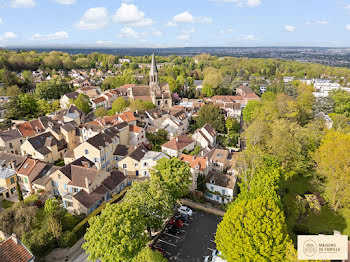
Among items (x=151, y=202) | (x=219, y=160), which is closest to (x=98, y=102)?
(x=219, y=160)

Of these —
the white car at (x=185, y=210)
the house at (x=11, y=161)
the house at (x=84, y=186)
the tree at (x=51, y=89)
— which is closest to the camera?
the house at (x=84, y=186)

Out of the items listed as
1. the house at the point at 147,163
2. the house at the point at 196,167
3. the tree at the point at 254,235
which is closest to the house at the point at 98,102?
the house at the point at 147,163

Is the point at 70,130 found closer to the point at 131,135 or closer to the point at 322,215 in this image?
the point at 131,135

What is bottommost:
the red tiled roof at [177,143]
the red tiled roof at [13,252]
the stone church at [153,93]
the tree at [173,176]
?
the red tiled roof at [13,252]

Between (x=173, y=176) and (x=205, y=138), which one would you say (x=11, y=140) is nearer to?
(x=173, y=176)

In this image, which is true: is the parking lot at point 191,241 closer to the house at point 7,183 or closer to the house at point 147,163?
the house at point 147,163

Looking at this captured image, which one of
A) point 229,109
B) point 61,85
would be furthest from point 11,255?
point 61,85

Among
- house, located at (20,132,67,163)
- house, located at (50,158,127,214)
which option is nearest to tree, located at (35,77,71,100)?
house, located at (20,132,67,163)
